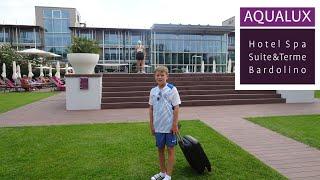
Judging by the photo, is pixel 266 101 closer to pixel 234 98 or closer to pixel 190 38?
pixel 234 98

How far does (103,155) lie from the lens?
568 cm

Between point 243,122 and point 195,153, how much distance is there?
4613 millimetres

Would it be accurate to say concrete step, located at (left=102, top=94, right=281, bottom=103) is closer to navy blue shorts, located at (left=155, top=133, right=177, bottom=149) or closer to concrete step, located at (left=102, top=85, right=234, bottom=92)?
concrete step, located at (left=102, top=85, right=234, bottom=92)

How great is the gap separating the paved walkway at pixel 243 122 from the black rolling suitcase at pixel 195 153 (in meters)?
1.15

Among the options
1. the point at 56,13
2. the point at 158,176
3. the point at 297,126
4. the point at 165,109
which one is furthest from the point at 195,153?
the point at 56,13

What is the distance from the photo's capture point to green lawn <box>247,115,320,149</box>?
6.76 meters

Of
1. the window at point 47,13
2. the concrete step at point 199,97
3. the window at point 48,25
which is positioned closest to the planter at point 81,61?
the concrete step at point 199,97

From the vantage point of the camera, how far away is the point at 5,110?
39.8 ft

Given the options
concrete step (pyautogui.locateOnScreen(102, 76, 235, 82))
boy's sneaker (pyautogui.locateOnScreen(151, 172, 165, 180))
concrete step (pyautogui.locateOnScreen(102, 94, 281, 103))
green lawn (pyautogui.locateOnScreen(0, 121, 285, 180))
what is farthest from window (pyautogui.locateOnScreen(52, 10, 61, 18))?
boy's sneaker (pyautogui.locateOnScreen(151, 172, 165, 180))

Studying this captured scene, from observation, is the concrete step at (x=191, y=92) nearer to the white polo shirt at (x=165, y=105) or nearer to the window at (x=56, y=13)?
the white polo shirt at (x=165, y=105)

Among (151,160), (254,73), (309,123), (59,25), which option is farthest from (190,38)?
(151,160)

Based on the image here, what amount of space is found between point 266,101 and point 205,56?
39.3m

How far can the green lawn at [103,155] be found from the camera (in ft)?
15.5

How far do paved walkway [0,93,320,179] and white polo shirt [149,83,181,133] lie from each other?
6.00 ft
